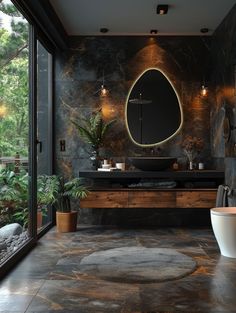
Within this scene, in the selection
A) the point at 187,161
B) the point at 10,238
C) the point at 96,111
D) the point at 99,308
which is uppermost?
the point at 96,111

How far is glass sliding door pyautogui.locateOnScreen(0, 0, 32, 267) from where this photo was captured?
354 cm

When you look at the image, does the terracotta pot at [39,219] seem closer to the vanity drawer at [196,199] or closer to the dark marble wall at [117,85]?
the dark marble wall at [117,85]

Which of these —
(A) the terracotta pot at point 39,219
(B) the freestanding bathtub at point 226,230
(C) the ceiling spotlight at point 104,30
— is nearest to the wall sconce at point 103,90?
(C) the ceiling spotlight at point 104,30

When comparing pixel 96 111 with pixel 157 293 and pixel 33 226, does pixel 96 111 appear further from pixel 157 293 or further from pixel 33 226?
pixel 157 293

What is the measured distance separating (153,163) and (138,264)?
1934mm

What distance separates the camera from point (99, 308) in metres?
2.69

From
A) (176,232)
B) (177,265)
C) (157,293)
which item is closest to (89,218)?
(176,232)

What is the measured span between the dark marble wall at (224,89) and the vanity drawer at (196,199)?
1.09 feet

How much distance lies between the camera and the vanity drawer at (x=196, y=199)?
5328mm

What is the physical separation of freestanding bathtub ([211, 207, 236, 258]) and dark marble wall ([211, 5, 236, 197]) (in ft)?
3.19

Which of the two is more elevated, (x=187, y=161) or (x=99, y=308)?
(x=187, y=161)

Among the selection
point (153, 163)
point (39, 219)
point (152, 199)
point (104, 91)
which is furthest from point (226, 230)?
point (104, 91)

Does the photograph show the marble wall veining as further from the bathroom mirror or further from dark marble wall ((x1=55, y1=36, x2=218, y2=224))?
the bathroom mirror

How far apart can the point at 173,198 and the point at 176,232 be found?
488 mm
